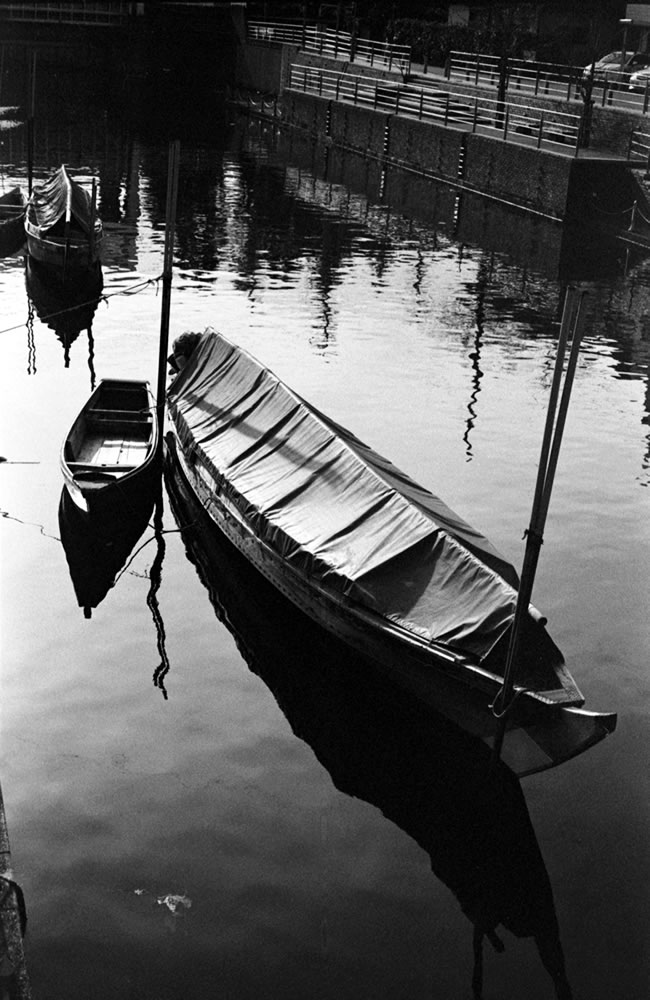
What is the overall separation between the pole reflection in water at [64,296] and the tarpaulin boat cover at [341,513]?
12.4 m

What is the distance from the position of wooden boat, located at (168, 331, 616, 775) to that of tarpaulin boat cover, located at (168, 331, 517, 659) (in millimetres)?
22

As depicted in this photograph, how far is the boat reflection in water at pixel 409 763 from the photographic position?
1297 centimetres

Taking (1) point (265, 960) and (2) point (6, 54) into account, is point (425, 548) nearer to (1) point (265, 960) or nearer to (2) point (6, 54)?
(1) point (265, 960)

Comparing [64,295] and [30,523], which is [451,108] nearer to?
[64,295]

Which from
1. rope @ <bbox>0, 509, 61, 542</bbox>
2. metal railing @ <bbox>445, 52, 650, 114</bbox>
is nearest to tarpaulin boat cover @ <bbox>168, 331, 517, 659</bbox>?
rope @ <bbox>0, 509, 61, 542</bbox>

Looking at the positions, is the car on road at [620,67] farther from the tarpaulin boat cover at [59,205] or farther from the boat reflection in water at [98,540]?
the boat reflection in water at [98,540]

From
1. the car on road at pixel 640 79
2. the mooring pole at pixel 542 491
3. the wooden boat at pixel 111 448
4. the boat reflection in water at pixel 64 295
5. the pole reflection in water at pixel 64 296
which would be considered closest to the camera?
the mooring pole at pixel 542 491

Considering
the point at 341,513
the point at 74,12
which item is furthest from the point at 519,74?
the point at 341,513

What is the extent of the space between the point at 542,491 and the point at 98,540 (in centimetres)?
989

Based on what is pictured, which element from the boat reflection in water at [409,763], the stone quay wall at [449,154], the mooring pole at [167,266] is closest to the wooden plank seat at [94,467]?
the mooring pole at [167,266]

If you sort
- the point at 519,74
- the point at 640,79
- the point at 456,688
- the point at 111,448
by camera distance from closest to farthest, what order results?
the point at 456,688 < the point at 111,448 < the point at 640,79 < the point at 519,74

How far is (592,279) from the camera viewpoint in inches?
1657

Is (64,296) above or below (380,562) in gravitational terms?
below

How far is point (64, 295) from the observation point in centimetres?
3753
